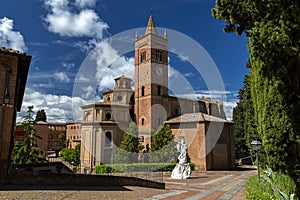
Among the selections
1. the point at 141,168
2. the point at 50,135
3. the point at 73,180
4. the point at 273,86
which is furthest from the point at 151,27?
the point at 50,135

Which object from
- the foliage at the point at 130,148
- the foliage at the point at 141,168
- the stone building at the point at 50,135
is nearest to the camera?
the foliage at the point at 141,168

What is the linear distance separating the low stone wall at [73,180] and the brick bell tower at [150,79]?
21.4m

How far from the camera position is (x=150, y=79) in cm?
3916

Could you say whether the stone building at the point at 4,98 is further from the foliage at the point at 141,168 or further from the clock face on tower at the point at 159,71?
the clock face on tower at the point at 159,71

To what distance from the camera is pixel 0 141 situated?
378 inches

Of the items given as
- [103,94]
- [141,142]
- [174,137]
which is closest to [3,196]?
[174,137]

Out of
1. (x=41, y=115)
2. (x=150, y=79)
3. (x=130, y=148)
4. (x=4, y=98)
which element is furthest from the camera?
A: (x=41, y=115)

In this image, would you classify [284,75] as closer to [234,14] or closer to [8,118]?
[234,14]

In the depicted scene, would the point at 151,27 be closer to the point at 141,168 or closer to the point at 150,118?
the point at 150,118

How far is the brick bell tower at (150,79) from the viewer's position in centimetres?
3747

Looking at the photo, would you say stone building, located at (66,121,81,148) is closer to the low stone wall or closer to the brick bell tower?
the brick bell tower

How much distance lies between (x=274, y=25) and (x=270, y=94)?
2131mm

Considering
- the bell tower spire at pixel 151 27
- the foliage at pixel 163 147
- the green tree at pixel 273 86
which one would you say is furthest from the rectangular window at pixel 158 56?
the green tree at pixel 273 86

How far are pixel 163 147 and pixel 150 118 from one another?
6.93 meters
